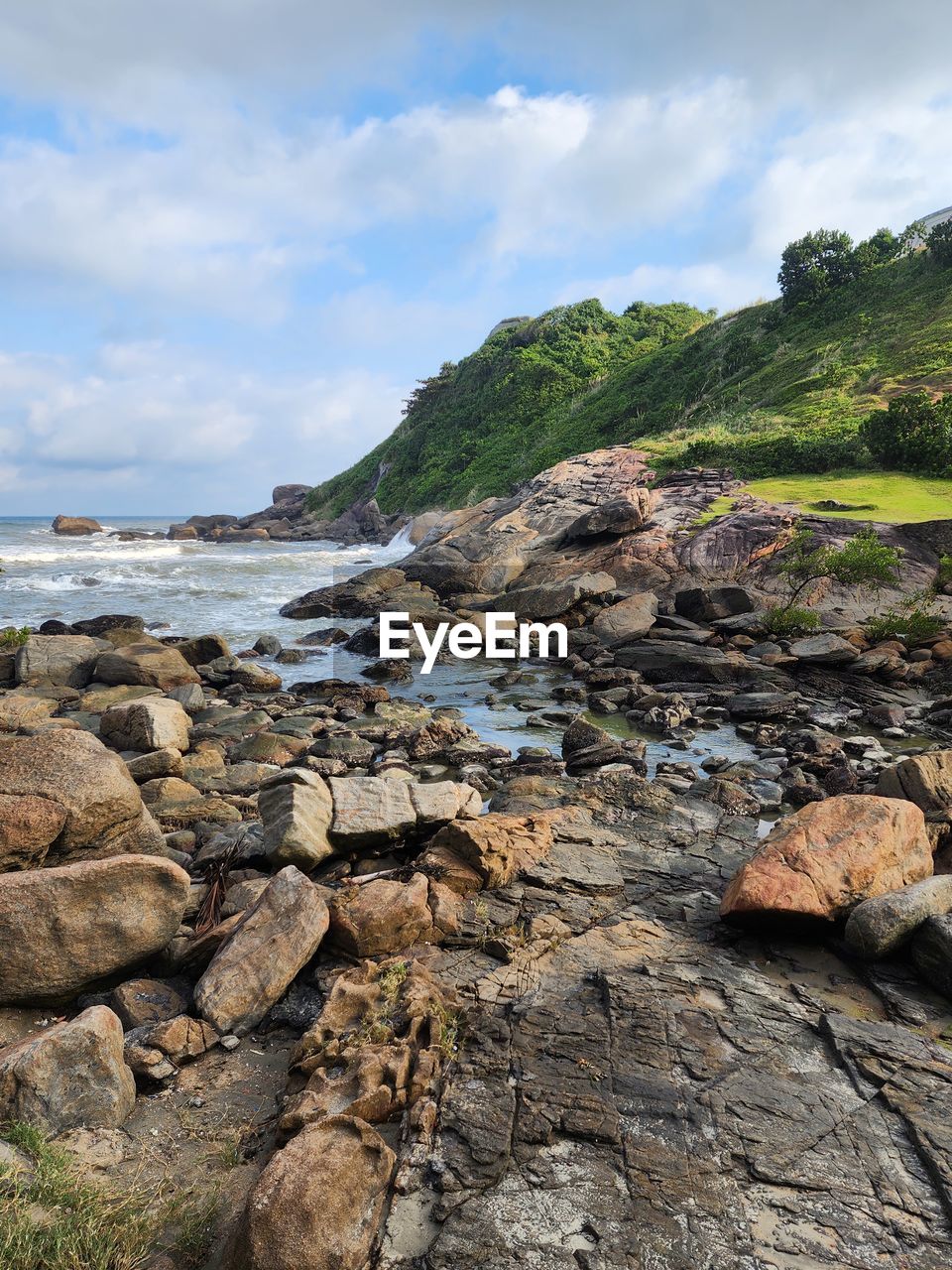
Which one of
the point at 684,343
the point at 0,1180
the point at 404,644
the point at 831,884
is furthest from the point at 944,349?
the point at 0,1180

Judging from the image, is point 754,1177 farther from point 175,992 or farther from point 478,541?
point 478,541

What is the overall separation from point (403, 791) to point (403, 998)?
3296 millimetres

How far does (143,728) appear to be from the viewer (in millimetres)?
12820

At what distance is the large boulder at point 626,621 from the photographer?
2258 centimetres

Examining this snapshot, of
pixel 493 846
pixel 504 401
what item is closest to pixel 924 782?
pixel 493 846

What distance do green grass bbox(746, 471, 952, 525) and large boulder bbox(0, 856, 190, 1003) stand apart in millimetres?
27781

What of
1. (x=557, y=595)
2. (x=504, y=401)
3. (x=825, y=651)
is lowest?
(x=825, y=651)

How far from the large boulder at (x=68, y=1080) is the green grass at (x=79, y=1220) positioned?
228mm

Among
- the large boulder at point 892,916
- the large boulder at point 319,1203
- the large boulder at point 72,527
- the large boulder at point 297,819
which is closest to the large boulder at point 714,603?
the large boulder at point 892,916

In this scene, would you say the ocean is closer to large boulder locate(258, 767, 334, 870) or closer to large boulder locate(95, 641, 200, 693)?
large boulder locate(95, 641, 200, 693)

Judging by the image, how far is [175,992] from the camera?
19.6 feet

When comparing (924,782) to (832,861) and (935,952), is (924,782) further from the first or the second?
(935,952)

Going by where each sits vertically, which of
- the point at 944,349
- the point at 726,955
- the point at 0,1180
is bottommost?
the point at 726,955

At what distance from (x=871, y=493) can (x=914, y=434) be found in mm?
4454
